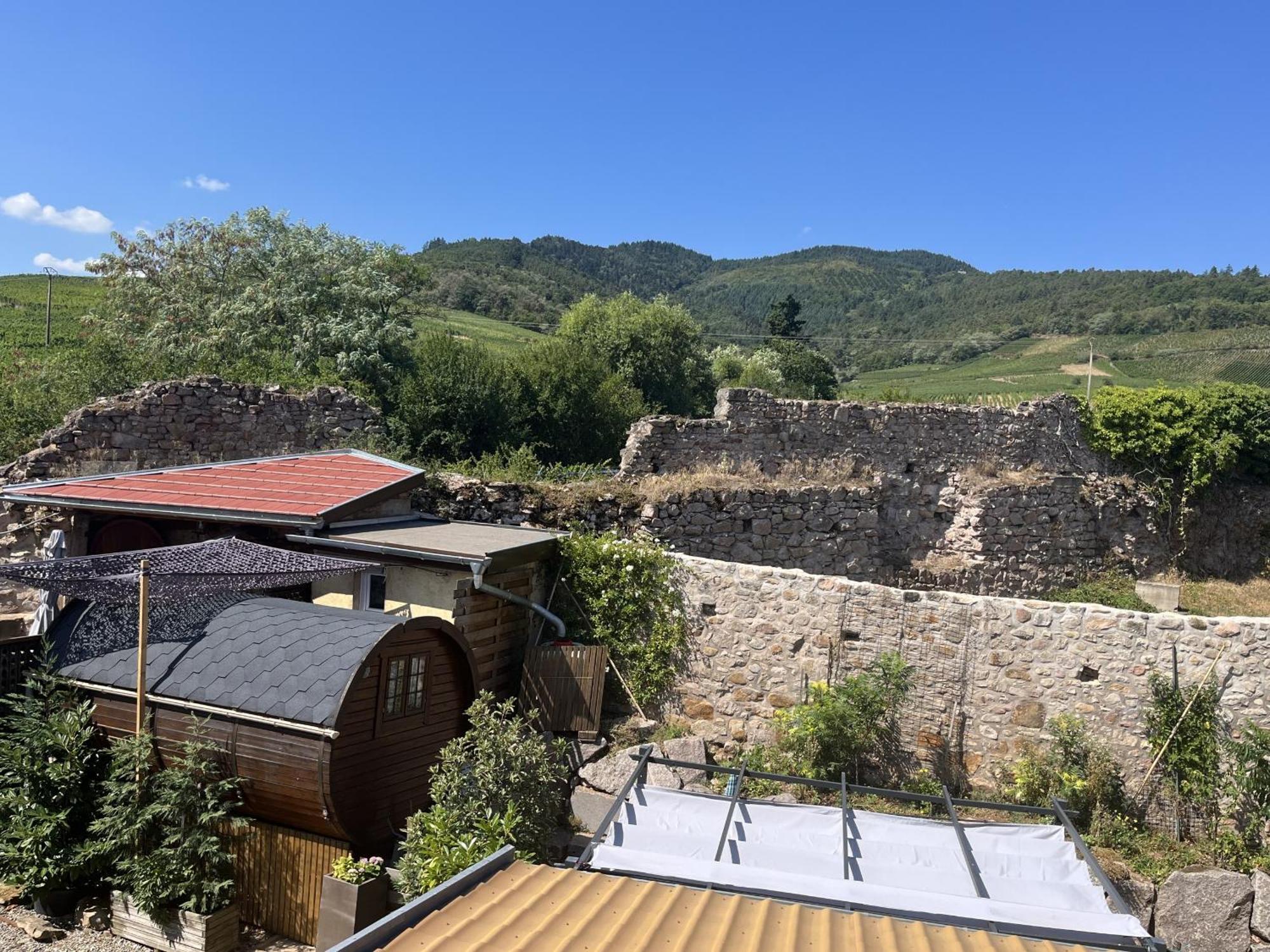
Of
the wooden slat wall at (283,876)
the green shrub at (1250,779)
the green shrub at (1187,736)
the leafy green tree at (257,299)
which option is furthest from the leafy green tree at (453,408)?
the green shrub at (1250,779)

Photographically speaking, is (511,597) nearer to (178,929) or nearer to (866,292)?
(178,929)

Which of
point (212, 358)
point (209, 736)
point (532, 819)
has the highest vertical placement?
point (212, 358)

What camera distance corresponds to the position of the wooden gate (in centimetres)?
→ 902

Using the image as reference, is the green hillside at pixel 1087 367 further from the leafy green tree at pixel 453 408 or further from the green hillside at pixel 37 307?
the green hillside at pixel 37 307

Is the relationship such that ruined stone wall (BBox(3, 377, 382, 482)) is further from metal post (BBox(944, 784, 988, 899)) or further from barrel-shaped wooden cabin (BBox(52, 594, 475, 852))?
metal post (BBox(944, 784, 988, 899))

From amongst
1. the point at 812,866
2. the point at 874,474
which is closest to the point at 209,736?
the point at 812,866

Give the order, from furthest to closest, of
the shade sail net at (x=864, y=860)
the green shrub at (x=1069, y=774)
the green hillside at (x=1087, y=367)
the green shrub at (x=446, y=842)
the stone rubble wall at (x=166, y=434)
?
the green hillside at (x=1087, y=367), the stone rubble wall at (x=166, y=434), the green shrub at (x=1069, y=774), the green shrub at (x=446, y=842), the shade sail net at (x=864, y=860)

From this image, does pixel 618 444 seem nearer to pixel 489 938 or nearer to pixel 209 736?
pixel 209 736

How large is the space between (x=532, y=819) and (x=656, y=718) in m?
3.01

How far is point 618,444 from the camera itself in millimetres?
21688

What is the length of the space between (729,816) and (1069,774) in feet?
11.6

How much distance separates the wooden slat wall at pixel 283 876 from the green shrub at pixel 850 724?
13.5 feet

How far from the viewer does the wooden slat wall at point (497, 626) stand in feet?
28.7

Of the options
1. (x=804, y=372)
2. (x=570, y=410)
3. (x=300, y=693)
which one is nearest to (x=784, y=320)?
(x=804, y=372)
